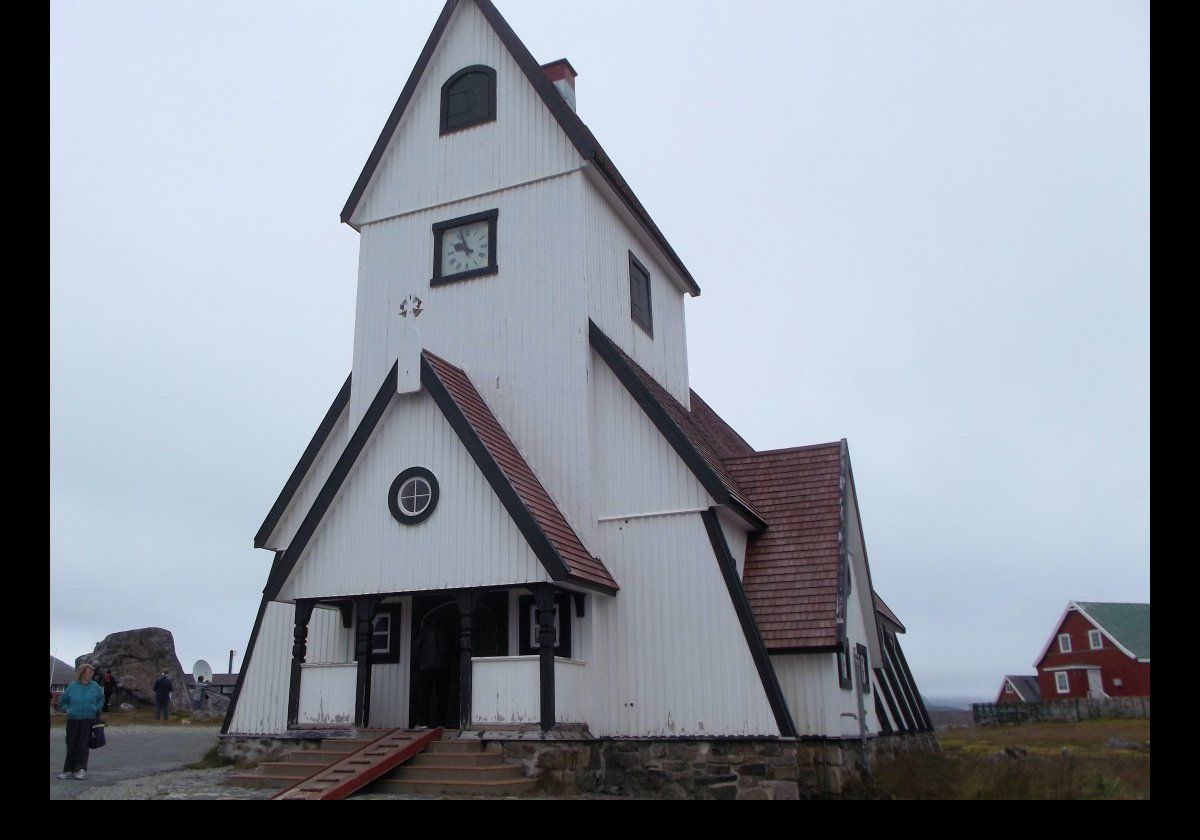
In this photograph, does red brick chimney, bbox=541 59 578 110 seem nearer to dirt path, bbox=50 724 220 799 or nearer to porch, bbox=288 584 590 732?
porch, bbox=288 584 590 732

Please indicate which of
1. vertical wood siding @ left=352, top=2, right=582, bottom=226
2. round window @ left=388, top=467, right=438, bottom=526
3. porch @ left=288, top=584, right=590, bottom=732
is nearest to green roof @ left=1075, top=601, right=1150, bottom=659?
porch @ left=288, top=584, right=590, bottom=732

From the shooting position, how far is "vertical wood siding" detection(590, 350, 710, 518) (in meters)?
16.3

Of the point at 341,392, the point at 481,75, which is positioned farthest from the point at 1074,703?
the point at 481,75

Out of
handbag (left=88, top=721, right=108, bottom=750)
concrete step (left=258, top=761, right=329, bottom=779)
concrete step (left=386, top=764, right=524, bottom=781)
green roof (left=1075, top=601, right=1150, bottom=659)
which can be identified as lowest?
concrete step (left=258, top=761, right=329, bottom=779)

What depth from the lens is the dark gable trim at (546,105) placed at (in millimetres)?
18250

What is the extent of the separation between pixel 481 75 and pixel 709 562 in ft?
36.6

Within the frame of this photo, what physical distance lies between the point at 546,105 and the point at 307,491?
896 centimetres

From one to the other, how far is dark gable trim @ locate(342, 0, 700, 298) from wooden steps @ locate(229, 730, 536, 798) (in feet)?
35.7

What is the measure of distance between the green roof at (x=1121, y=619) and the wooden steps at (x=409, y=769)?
26.1 ft

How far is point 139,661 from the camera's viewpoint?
30.8 meters

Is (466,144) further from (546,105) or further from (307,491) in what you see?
(307,491)
